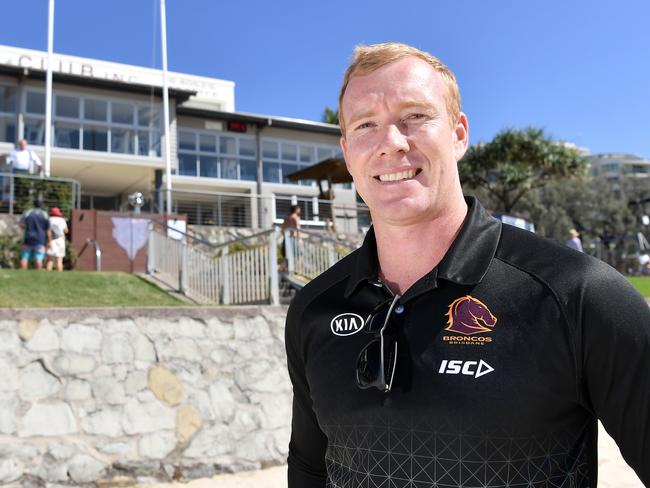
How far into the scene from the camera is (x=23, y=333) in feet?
18.1

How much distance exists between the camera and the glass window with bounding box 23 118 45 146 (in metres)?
21.4

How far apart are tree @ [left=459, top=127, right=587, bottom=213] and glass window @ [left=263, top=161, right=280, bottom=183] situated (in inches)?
419

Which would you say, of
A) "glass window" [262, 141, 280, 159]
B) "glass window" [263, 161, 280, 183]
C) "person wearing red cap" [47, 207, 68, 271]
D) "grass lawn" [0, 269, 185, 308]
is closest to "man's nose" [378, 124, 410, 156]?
"grass lawn" [0, 269, 185, 308]

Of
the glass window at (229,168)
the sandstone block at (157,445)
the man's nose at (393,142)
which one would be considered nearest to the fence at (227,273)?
the sandstone block at (157,445)

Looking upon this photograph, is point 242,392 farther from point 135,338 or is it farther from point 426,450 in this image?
point 426,450

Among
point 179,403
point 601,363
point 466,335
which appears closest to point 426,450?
point 466,335

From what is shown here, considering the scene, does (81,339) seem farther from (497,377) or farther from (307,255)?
(307,255)

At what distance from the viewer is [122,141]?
22859mm

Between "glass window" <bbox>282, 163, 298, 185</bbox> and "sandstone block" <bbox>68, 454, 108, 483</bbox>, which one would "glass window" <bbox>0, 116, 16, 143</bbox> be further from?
"sandstone block" <bbox>68, 454, 108, 483</bbox>

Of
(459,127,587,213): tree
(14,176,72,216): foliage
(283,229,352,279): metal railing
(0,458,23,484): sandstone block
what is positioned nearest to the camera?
(0,458,23,484): sandstone block

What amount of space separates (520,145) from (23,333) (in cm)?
3042

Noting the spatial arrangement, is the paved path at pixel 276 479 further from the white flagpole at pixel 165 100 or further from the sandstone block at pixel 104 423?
the white flagpole at pixel 165 100

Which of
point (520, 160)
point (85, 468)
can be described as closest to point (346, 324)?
point (85, 468)

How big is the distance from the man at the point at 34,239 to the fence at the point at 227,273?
2.88 m
